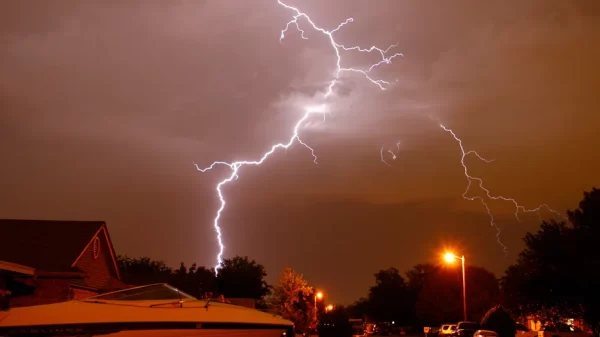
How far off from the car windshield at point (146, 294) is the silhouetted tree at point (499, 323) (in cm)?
2769

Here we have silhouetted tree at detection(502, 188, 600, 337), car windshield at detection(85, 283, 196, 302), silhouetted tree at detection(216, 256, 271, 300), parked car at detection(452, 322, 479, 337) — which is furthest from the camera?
silhouetted tree at detection(216, 256, 271, 300)

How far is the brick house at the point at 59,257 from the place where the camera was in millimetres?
19334

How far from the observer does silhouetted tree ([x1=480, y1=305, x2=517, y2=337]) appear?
31.4 meters

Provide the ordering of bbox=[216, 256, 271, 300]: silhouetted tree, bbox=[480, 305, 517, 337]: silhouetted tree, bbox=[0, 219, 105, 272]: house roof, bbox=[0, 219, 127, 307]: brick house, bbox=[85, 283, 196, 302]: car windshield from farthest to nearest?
bbox=[216, 256, 271, 300]: silhouetted tree
bbox=[480, 305, 517, 337]: silhouetted tree
bbox=[0, 219, 105, 272]: house roof
bbox=[0, 219, 127, 307]: brick house
bbox=[85, 283, 196, 302]: car windshield

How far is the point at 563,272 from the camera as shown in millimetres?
29688

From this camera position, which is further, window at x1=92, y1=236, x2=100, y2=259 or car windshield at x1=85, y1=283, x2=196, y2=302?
window at x1=92, y1=236, x2=100, y2=259

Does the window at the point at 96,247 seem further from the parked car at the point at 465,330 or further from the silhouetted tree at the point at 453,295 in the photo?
the silhouetted tree at the point at 453,295

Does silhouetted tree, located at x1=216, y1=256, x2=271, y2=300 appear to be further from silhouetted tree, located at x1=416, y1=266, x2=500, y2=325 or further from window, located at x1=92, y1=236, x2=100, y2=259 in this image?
window, located at x1=92, y1=236, x2=100, y2=259

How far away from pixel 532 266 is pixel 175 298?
2861 centimetres

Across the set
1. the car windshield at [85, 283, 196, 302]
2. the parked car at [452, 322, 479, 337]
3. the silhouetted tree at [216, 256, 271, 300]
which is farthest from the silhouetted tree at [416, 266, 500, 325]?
the car windshield at [85, 283, 196, 302]

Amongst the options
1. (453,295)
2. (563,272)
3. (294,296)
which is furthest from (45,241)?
(453,295)

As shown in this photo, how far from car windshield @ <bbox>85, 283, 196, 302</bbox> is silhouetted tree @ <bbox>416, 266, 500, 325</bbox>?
62.5 metres

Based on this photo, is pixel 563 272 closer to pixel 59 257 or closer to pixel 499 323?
pixel 499 323

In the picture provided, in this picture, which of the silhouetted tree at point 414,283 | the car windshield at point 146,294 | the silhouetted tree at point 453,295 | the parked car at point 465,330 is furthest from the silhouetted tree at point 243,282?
the car windshield at point 146,294
